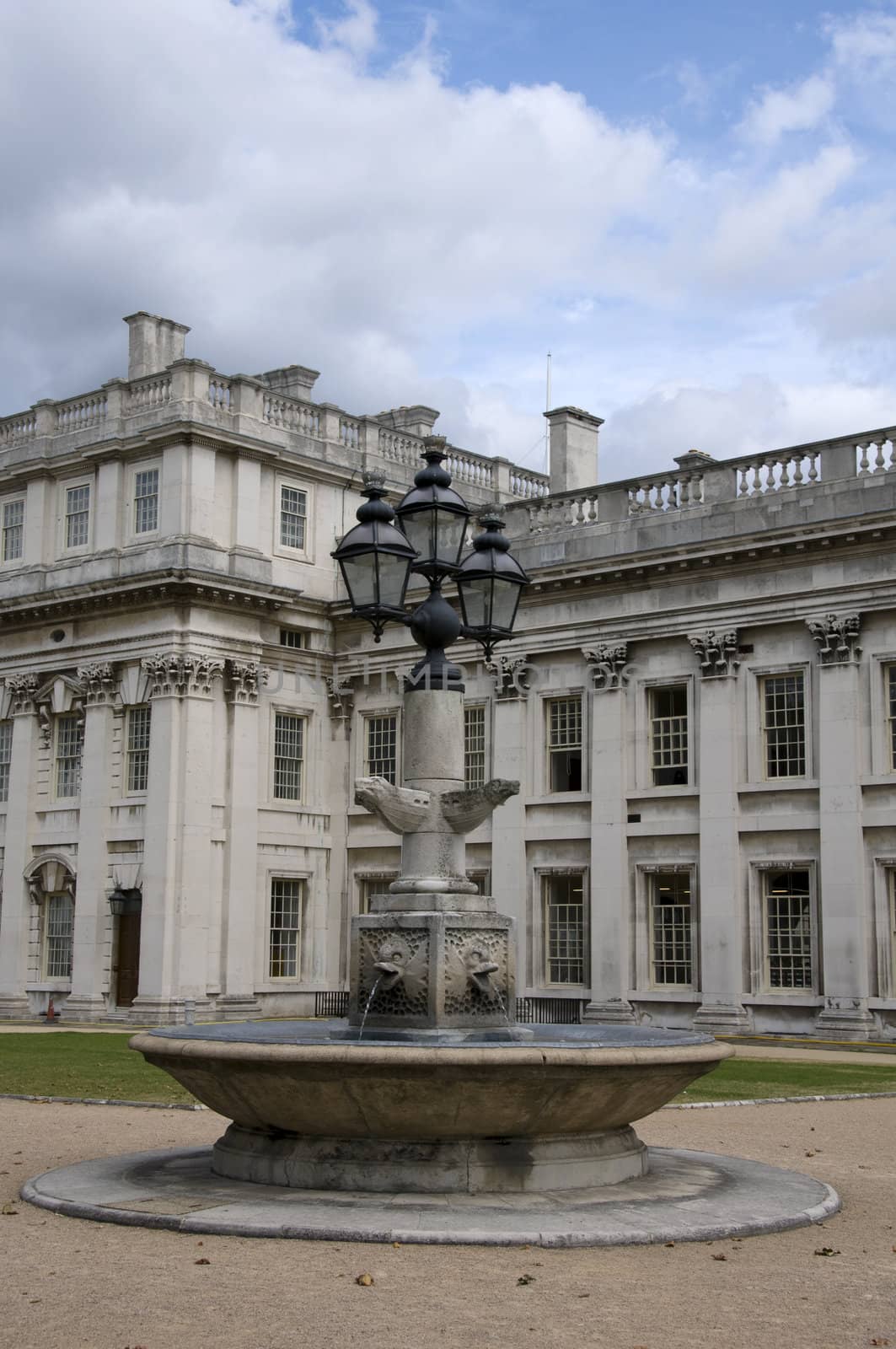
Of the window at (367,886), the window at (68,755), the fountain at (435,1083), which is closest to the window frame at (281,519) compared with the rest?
the window at (68,755)

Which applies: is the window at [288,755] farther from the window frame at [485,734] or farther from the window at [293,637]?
the window frame at [485,734]

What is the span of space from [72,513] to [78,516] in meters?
0.22

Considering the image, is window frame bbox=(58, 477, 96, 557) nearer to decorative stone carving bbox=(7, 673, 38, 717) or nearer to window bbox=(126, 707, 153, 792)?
decorative stone carving bbox=(7, 673, 38, 717)

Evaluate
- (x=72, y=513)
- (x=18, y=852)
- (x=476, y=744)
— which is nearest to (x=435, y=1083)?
(x=476, y=744)

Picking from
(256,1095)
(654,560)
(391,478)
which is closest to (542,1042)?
(256,1095)

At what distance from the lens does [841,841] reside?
1298 inches

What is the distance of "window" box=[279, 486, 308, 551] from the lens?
42.2 metres

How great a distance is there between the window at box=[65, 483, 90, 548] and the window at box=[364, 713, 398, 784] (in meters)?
8.70

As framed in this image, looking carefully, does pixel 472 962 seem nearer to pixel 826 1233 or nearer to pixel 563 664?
pixel 826 1233

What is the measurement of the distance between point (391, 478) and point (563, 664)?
954 cm

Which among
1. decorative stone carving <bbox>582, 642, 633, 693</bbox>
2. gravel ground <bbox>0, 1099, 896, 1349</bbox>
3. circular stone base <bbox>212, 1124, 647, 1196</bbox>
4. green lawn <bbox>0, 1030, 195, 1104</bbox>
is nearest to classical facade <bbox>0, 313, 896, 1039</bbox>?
decorative stone carving <bbox>582, 642, 633, 693</bbox>

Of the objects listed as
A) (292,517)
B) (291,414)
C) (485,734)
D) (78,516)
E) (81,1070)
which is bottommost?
(81,1070)

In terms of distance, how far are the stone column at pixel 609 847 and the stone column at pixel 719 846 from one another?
1.88 meters

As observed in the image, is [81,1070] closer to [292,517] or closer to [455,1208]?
[455,1208]
